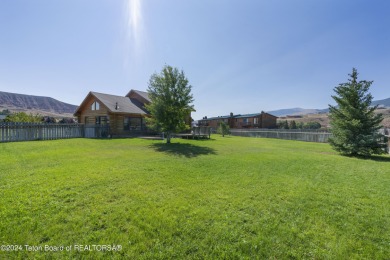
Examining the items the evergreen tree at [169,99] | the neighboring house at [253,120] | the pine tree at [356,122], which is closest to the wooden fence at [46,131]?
the evergreen tree at [169,99]

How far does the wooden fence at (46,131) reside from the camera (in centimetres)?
1383

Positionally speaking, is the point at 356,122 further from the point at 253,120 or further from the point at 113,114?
the point at 253,120

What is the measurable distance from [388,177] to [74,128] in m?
23.6

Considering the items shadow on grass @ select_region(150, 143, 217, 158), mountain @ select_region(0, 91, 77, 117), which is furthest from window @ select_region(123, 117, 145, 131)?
mountain @ select_region(0, 91, 77, 117)

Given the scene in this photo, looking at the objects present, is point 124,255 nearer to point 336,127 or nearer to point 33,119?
point 336,127

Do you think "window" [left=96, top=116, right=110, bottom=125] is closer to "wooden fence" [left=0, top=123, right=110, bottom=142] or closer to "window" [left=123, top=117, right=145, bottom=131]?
"wooden fence" [left=0, top=123, right=110, bottom=142]

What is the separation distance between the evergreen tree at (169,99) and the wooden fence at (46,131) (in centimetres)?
960

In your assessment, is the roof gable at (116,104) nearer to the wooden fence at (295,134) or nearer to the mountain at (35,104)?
the wooden fence at (295,134)

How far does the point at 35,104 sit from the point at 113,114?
140 metres

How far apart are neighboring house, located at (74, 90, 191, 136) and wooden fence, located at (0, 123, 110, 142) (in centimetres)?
145

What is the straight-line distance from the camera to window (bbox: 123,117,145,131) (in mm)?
22453

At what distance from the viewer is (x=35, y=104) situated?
120m

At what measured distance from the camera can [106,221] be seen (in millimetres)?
3094

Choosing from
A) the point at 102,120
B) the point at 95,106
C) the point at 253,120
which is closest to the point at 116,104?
the point at 102,120
